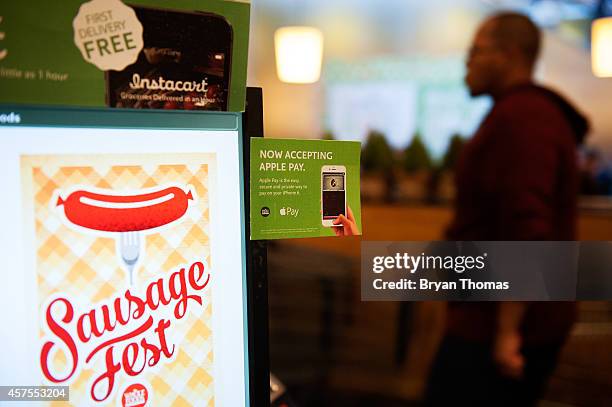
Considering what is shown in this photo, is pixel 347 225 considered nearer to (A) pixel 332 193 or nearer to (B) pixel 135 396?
(A) pixel 332 193

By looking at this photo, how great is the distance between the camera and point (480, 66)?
3.76 feet

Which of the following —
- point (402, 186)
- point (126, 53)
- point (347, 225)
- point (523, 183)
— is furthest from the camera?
point (402, 186)

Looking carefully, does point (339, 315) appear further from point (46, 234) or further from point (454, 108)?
point (46, 234)

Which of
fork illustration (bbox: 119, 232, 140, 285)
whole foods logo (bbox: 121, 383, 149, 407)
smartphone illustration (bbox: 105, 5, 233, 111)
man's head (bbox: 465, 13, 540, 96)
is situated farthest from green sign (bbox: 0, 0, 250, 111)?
man's head (bbox: 465, 13, 540, 96)

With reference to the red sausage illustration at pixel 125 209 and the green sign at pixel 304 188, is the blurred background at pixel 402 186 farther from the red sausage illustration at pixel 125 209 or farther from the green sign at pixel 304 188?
the red sausage illustration at pixel 125 209

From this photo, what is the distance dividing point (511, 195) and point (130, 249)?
87 centimetres

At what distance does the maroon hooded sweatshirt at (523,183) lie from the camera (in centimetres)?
111

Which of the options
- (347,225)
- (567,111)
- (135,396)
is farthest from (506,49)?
(135,396)

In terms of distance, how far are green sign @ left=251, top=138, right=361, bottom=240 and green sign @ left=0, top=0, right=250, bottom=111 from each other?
0.21 ft

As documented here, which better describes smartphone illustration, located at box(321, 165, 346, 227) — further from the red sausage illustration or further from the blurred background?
the blurred background

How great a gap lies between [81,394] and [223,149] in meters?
0.25

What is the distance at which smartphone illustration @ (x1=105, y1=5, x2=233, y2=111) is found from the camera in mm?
476

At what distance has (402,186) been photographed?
2383 mm

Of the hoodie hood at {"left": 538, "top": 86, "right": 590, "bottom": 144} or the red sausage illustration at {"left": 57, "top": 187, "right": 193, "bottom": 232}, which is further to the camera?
the hoodie hood at {"left": 538, "top": 86, "right": 590, "bottom": 144}
